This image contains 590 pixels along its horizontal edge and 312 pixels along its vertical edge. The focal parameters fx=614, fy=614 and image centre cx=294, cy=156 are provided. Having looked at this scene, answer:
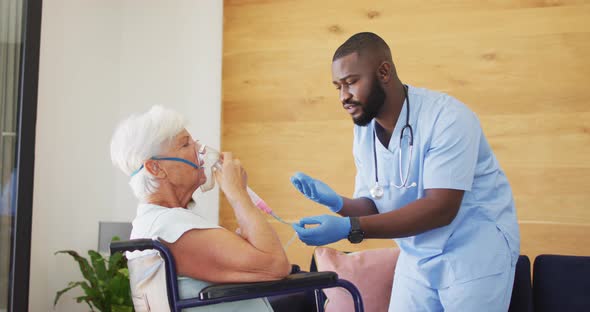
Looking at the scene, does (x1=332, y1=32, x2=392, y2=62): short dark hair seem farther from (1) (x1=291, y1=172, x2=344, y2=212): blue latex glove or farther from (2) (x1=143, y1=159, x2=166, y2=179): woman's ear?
(2) (x1=143, y1=159, x2=166, y2=179): woman's ear

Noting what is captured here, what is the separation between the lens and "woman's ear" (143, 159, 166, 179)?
1.67m

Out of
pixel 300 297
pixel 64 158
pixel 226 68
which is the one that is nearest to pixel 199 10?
pixel 226 68

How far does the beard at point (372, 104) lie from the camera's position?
1942 mm

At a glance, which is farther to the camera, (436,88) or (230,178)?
(436,88)

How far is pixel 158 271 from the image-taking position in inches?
60.0

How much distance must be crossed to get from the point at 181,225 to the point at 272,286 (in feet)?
0.91

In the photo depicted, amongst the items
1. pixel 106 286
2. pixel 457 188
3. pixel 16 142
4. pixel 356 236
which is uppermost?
pixel 16 142

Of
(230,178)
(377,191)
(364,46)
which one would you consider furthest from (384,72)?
(230,178)

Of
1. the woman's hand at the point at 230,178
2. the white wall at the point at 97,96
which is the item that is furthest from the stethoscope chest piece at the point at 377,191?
the white wall at the point at 97,96

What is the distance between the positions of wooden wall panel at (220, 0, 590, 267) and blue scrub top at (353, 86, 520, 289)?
0.89 m

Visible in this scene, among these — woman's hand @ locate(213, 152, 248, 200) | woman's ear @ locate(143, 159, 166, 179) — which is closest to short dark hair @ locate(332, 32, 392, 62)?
woman's hand @ locate(213, 152, 248, 200)

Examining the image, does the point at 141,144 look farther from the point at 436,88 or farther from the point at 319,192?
the point at 436,88

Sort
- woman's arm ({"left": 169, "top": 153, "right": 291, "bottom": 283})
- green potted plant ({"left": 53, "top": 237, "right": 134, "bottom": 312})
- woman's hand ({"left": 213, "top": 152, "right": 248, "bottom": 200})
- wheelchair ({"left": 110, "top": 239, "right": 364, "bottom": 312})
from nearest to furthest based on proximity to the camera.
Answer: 1. wheelchair ({"left": 110, "top": 239, "right": 364, "bottom": 312})
2. woman's arm ({"left": 169, "top": 153, "right": 291, "bottom": 283})
3. woman's hand ({"left": 213, "top": 152, "right": 248, "bottom": 200})
4. green potted plant ({"left": 53, "top": 237, "right": 134, "bottom": 312})

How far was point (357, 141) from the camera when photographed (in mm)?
2152
